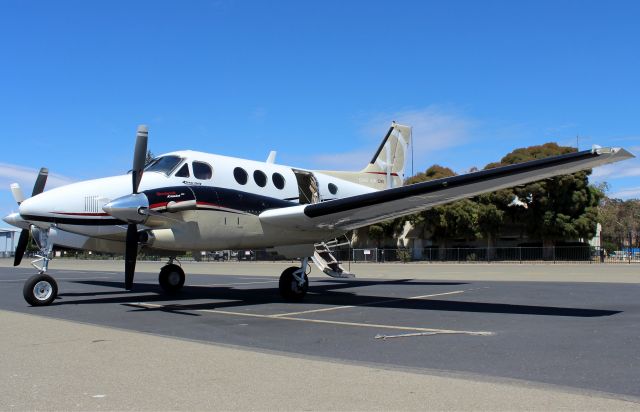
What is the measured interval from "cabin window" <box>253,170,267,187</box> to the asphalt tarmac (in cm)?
315

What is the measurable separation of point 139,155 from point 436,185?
6581mm

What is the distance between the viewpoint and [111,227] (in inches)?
508

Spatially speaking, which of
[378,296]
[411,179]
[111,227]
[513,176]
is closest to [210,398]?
[513,176]

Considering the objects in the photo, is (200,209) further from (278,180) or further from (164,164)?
(278,180)

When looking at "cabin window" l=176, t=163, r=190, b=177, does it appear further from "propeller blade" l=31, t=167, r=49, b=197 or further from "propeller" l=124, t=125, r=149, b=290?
"propeller blade" l=31, t=167, r=49, b=197

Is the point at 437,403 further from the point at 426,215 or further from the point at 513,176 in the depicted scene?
the point at 426,215

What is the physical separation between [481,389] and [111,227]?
1012 cm

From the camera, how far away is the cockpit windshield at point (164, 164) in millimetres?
13177

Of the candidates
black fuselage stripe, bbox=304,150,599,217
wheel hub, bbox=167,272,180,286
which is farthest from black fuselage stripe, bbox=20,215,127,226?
black fuselage stripe, bbox=304,150,599,217

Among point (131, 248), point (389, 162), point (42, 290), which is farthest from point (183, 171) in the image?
point (389, 162)

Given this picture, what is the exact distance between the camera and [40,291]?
42.3ft

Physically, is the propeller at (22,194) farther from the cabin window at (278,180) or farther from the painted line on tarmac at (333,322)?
the cabin window at (278,180)

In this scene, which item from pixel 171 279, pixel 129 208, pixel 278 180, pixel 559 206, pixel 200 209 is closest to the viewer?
pixel 129 208

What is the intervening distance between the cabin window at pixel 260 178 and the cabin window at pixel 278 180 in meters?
0.32
